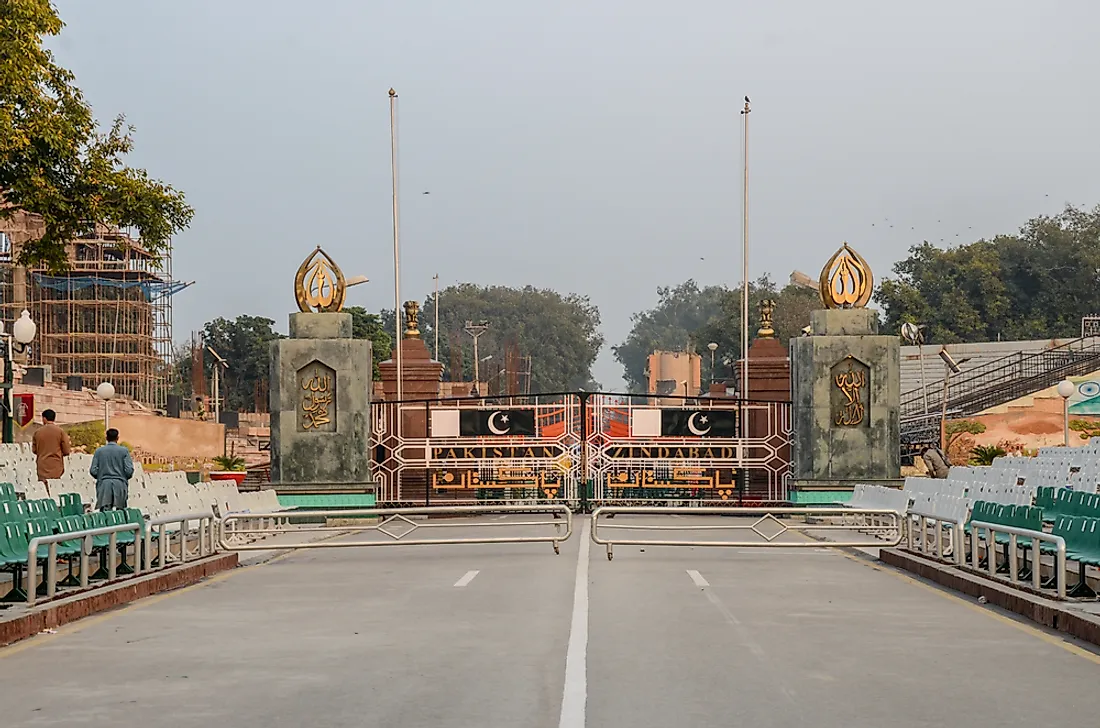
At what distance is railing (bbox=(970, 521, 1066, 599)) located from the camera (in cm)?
1370

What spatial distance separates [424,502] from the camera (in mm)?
33062

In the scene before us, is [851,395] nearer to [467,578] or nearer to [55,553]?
[467,578]

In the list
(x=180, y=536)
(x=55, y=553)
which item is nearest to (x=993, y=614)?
(x=55, y=553)

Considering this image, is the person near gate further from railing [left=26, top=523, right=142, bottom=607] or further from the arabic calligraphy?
the arabic calligraphy

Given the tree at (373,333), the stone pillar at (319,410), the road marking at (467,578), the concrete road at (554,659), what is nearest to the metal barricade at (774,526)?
the road marking at (467,578)

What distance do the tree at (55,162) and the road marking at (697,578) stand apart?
1329 cm

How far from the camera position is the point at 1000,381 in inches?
2980

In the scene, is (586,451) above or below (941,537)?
above

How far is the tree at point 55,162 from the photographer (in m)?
24.6

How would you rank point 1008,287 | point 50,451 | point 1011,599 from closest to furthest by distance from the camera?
point 1011,599
point 50,451
point 1008,287

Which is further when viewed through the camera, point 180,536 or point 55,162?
point 55,162

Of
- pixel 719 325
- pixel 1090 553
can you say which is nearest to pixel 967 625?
pixel 1090 553

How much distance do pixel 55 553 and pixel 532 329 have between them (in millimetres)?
147964

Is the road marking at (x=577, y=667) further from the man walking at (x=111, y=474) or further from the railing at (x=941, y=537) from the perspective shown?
the man walking at (x=111, y=474)
